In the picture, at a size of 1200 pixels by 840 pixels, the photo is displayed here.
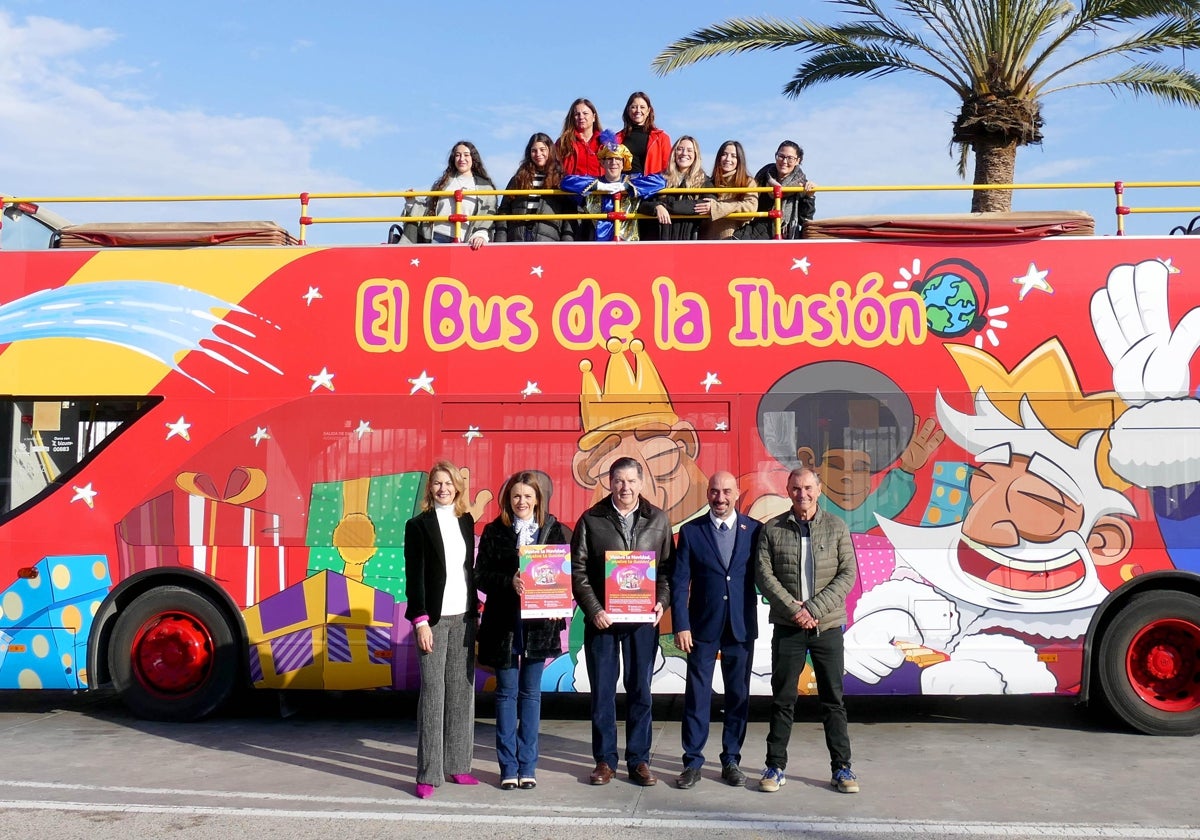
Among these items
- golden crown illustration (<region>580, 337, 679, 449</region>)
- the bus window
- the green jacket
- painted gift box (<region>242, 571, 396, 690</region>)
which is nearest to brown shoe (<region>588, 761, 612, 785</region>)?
the green jacket

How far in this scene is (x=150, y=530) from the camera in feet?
26.3

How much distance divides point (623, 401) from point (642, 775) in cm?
277

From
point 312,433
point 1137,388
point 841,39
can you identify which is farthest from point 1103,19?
point 312,433

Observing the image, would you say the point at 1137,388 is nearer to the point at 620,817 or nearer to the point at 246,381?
the point at 620,817

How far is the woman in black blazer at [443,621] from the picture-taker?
6164 millimetres

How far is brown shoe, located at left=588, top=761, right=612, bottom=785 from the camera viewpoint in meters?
6.28

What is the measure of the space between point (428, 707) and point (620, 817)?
1.34 metres

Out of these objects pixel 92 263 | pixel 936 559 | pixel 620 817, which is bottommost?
pixel 620 817

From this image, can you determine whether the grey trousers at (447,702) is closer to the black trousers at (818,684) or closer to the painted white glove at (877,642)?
the black trousers at (818,684)

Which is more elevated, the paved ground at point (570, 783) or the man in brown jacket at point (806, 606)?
the man in brown jacket at point (806, 606)

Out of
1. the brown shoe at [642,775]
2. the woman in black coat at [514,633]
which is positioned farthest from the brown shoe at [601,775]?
the woman in black coat at [514,633]

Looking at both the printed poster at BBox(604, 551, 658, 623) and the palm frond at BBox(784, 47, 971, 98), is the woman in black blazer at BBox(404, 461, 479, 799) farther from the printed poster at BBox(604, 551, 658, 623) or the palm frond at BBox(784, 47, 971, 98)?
the palm frond at BBox(784, 47, 971, 98)

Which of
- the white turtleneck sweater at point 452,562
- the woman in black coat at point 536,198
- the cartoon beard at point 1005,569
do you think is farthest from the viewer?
the woman in black coat at point 536,198

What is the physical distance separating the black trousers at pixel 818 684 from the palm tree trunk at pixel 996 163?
9697 mm
